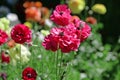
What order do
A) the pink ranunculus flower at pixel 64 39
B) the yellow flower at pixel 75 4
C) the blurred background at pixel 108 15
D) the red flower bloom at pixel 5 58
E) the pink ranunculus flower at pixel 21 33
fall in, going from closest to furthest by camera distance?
the pink ranunculus flower at pixel 64 39, the pink ranunculus flower at pixel 21 33, the red flower bloom at pixel 5 58, the yellow flower at pixel 75 4, the blurred background at pixel 108 15

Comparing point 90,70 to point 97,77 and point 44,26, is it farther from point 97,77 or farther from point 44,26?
point 44,26

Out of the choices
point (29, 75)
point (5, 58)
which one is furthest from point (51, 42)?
point (5, 58)

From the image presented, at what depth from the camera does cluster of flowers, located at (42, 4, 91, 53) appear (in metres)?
2.74

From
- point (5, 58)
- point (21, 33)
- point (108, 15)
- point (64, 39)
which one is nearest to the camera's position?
point (64, 39)

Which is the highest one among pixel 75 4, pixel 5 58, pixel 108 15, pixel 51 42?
pixel 51 42

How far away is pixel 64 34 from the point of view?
2734mm

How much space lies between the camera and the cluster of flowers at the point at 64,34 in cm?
274

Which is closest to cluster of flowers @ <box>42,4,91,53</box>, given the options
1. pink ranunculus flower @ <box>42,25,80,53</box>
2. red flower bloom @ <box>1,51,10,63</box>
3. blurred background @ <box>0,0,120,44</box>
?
pink ranunculus flower @ <box>42,25,80,53</box>

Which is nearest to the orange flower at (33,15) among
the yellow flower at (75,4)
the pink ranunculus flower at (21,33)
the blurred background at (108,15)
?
the yellow flower at (75,4)

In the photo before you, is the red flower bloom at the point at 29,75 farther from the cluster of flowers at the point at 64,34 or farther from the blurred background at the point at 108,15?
the blurred background at the point at 108,15

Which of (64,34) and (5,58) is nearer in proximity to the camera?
(64,34)

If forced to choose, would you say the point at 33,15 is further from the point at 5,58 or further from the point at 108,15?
the point at 108,15

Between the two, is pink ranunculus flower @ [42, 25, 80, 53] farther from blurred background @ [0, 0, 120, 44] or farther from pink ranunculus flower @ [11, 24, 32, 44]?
blurred background @ [0, 0, 120, 44]

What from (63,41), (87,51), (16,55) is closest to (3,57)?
(16,55)
